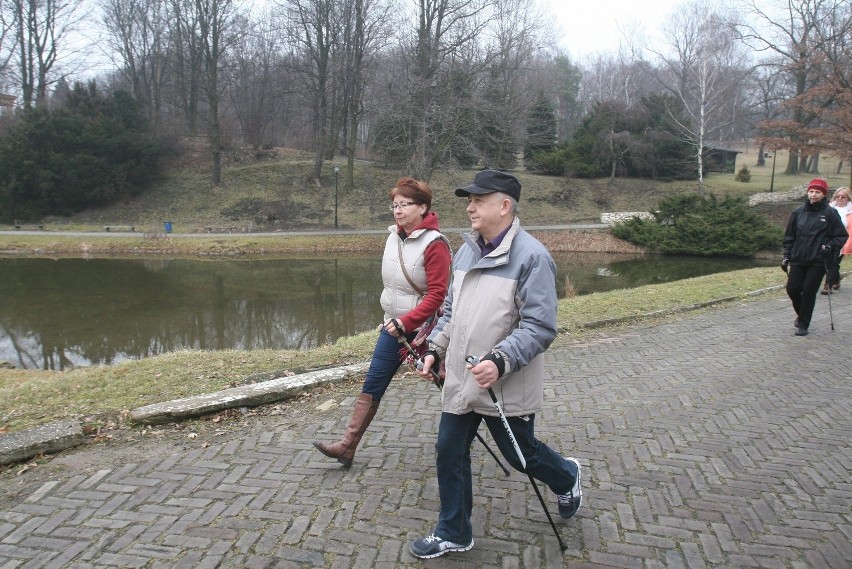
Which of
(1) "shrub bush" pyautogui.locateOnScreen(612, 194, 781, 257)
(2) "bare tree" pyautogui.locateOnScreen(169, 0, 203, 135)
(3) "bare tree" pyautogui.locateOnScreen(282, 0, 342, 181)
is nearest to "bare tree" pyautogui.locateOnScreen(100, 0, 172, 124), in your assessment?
(2) "bare tree" pyautogui.locateOnScreen(169, 0, 203, 135)

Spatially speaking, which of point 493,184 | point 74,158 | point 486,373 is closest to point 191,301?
point 493,184

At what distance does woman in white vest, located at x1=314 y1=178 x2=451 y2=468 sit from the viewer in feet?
12.4

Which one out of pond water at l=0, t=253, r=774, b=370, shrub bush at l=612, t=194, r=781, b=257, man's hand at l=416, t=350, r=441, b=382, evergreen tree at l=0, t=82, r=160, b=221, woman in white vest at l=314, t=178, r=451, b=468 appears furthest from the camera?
evergreen tree at l=0, t=82, r=160, b=221

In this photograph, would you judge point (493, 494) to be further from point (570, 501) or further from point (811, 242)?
point (811, 242)

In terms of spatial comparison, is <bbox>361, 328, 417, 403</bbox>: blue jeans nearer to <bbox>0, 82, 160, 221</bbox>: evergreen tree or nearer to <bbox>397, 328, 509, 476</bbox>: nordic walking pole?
<bbox>397, 328, 509, 476</bbox>: nordic walking pole

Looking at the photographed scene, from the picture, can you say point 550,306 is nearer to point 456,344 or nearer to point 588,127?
point 456,344

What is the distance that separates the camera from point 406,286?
391cm

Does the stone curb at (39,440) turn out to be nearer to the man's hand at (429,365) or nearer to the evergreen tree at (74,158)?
the man's hand at (429,365)

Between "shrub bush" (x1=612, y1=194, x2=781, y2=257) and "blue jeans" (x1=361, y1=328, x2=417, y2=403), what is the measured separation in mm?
26474

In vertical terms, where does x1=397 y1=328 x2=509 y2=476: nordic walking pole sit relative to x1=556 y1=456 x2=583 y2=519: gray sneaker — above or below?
above

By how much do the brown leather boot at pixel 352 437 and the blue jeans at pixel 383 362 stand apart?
63mm

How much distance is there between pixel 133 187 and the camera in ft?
112

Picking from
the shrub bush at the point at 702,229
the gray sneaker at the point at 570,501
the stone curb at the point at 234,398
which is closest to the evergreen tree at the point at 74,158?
the shrub bush at the point at 702,229

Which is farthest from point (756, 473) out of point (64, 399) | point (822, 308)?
point (822, 308)
